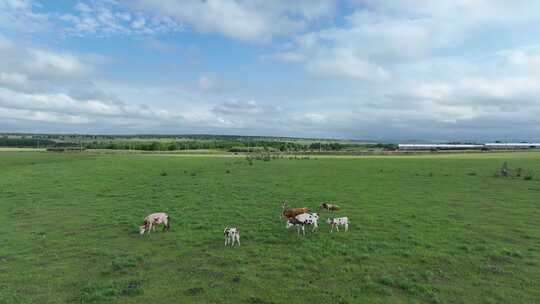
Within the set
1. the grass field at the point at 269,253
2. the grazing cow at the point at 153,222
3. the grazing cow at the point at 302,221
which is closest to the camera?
the grass field at the point at 269,253

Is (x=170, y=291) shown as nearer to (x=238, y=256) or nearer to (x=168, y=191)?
(x=238, y=256)

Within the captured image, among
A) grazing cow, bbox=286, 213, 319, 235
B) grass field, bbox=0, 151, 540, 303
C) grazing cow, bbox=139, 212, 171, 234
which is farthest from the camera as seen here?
grazing cow, bbox=139, 212, 171, 234

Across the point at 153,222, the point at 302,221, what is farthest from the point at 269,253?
the point at 153,222

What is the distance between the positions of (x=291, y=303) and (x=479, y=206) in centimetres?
1813

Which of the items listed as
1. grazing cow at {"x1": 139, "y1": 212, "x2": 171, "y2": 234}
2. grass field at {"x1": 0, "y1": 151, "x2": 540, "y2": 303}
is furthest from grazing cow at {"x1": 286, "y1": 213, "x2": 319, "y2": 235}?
grazing cow at {"x1": 139, "y1": 212, "x2": 171, "y2": 234}

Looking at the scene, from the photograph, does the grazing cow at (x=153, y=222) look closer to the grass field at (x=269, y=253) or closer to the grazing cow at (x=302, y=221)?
the grass field at (x=269, y=253)

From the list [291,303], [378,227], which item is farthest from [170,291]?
[378,227]

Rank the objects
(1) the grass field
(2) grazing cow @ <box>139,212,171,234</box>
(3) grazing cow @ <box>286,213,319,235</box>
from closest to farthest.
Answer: (1) the grass field < (3) grazing cow @ <box>286,213,319,235</box> < (2) grazing cow @ <box>139,212,171,234</box>

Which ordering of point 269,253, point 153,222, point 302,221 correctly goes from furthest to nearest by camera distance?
point 153,222 < point 302,221 < point 269,253

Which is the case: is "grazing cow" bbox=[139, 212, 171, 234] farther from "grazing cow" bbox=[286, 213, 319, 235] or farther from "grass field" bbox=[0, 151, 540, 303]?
"grazing cow" bbox=[286, 213, 319, 235]

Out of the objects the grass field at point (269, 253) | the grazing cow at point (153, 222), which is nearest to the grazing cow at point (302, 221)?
the grass field at point (269, 253)

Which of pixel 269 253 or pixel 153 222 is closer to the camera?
pixel 269 253

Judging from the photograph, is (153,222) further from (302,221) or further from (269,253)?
(302,221)

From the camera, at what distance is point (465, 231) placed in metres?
15.0
